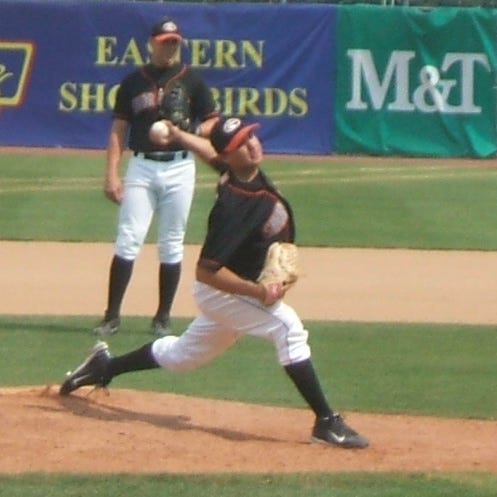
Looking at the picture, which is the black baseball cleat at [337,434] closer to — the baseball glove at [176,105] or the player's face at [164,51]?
the baseball glove at [176,105]

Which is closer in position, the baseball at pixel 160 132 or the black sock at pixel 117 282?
the baseball at pixel 160 132

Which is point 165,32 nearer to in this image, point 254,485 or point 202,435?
point 202,435

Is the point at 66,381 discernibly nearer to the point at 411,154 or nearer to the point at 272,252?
the point at 272,252

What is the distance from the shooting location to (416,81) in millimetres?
22359

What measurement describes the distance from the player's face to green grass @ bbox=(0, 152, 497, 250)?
4.77m

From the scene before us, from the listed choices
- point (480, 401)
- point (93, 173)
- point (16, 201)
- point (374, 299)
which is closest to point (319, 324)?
point (374, 299)

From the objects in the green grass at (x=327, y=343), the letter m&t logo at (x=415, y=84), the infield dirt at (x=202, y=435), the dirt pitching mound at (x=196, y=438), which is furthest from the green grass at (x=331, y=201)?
the dirt pitching mound at (x=196, y=438)

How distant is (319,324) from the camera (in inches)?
396

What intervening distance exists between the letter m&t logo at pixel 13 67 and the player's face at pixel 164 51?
13667 millimetres

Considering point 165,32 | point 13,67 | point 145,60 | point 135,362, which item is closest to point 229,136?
point 135,362

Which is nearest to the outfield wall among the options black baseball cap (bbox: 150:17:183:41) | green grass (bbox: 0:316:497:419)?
green grass (bbox: 0:316:497:419)

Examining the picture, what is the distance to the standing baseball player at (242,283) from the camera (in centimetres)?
648

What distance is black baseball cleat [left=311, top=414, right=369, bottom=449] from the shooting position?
6723 millimetres

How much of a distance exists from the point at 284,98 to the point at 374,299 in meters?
11.7
